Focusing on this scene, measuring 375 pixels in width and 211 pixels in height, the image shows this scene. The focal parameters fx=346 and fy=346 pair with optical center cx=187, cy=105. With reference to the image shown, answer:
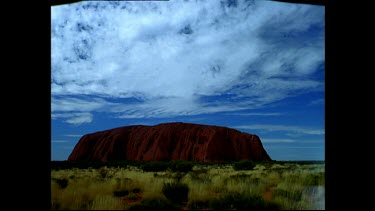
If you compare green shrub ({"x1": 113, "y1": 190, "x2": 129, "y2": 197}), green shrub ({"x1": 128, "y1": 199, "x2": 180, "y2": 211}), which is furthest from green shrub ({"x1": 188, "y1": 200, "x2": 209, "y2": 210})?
green shrub ({"x1": 113, "y1": 190, "x2": 129, "y2": 197})

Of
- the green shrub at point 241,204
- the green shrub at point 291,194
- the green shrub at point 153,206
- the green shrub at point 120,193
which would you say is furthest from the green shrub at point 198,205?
the green shrub at point 120,193

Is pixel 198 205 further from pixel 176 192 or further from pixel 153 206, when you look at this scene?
pixel 153 206

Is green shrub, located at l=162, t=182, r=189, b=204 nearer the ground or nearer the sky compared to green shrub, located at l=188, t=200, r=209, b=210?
nearer the sky

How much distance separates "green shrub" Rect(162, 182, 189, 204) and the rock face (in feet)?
71.4

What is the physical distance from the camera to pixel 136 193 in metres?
4.52

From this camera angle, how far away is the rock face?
26.5 metres

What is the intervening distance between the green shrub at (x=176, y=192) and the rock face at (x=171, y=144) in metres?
21.8

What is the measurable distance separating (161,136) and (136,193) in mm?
23972

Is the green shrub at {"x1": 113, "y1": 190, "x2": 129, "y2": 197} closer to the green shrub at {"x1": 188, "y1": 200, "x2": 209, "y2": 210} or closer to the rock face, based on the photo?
the green shrub at {"x1": 188, "y1": 200, "x2": 209, "y2": 210}

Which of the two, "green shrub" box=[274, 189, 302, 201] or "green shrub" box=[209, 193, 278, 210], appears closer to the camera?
"green shrub" box=[209, 193, 278, 210]

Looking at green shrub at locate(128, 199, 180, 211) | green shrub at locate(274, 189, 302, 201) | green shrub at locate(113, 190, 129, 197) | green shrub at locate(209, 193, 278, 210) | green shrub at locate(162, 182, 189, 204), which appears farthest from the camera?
green shrub at locate(113, 190, 129, 197)

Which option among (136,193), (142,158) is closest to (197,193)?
(136,193)

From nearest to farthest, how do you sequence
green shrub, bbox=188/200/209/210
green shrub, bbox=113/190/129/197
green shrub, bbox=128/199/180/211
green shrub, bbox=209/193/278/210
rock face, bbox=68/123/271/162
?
green shrub, bbox=128/199/180/211 < green shrub, bbox=209/193/278/210 < green shrub, bbox=188/200/209/210 < green shrub, bbox=113/190/129/197 < rock face, bbox=68/123/271/162
